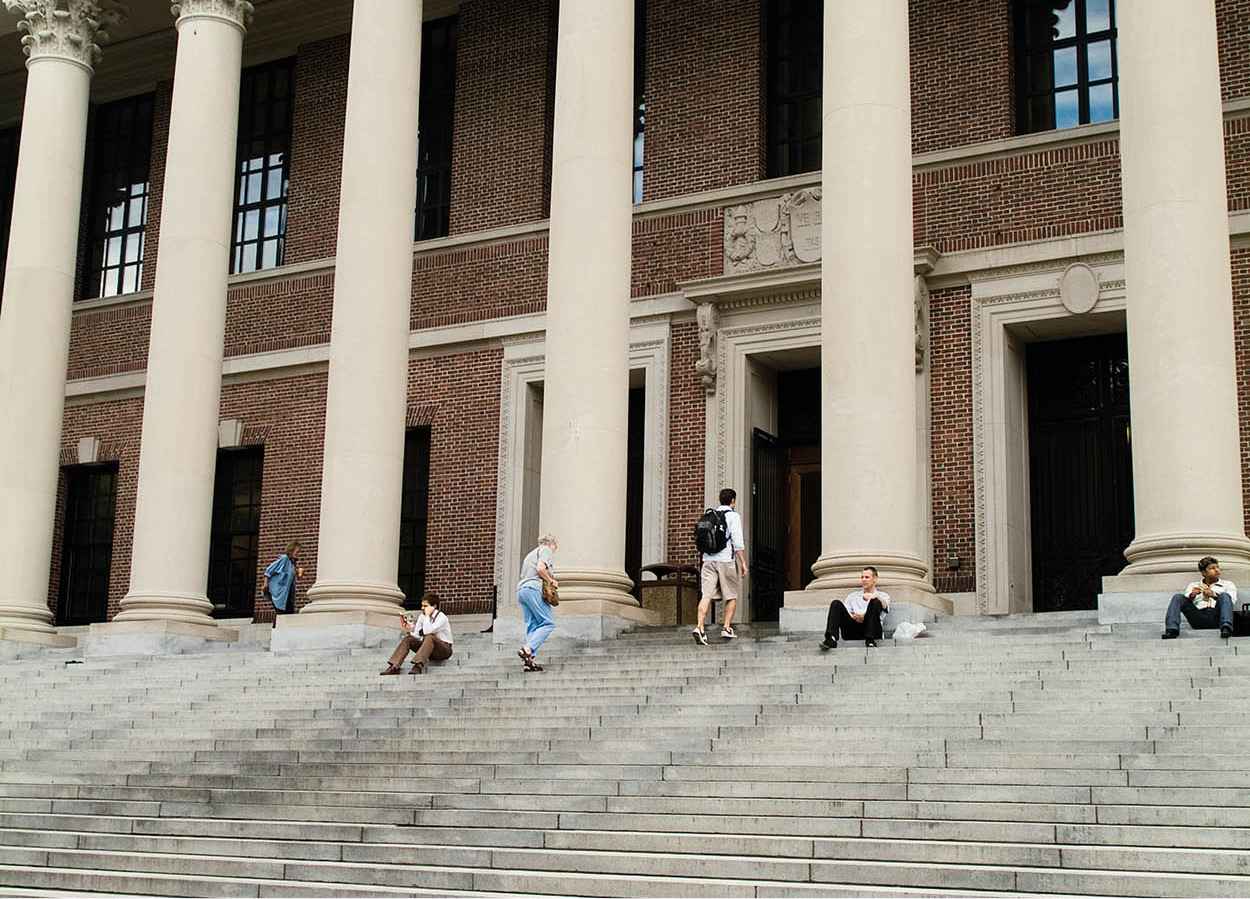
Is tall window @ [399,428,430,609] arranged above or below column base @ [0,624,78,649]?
above

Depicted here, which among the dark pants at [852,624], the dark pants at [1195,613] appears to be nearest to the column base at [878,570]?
the dark pants at [852,624]

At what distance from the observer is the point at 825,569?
18.6m

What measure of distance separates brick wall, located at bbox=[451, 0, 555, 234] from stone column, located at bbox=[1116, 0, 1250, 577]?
42.6 ft

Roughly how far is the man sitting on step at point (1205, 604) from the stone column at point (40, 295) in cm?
1757

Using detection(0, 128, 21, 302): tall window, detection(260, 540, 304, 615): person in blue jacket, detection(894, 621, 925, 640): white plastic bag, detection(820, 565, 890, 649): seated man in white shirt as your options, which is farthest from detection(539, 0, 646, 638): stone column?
detection(0, 128, 21, 302): tall window

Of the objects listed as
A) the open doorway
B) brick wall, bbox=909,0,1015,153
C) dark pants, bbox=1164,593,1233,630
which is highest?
brick wall, bbox=909,0,1015,153

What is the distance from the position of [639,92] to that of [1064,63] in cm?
752

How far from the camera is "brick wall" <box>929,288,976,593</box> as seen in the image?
933 inches

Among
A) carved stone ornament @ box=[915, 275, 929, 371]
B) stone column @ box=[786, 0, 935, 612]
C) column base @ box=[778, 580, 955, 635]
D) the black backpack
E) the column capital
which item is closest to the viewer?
column base @ box=[778, 580, 955, 635]

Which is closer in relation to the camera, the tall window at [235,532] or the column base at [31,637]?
the column base at [31,637]

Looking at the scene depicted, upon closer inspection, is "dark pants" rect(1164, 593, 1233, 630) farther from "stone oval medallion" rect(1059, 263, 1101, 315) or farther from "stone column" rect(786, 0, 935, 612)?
"stone oval medallion" rect(1059, 263, 1101, 315)

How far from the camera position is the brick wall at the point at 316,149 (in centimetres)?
3112

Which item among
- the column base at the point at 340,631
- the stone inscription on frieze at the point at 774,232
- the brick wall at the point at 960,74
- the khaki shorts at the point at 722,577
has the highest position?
the brick wall at the point at 960,74

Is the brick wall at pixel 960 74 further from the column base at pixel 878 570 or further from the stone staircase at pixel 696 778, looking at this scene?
the stone staircase at pixel 696 778
